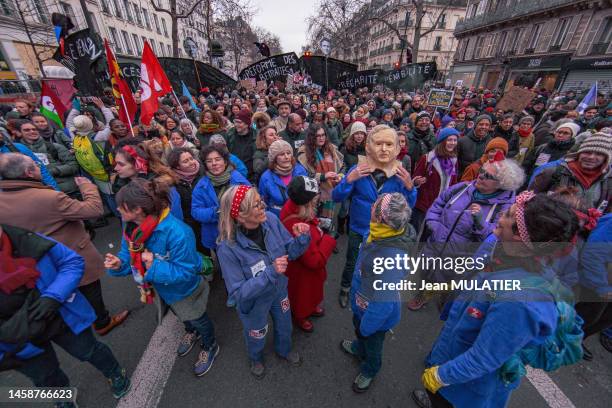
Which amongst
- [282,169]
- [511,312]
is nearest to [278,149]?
[282,169]

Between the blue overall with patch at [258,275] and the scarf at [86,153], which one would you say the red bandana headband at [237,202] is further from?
the scarf at [86,153]

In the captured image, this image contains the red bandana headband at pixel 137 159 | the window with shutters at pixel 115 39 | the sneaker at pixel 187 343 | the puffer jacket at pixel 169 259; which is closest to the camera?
the puffer jacket at pixel 169 259

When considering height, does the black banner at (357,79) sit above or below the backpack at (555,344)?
above

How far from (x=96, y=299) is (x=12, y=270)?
139 cm

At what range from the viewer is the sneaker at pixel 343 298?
11.0 ft

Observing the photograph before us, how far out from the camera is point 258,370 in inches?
99.8

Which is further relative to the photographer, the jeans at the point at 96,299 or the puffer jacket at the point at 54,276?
the jeans at the point at 96,299

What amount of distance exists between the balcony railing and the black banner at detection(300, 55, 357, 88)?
25.6 meters

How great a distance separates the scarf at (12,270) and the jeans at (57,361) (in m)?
0.61

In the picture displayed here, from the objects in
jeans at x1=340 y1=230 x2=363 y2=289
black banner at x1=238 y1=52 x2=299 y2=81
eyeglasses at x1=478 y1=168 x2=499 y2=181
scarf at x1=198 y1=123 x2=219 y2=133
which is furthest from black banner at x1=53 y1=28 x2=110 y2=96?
eyeglasses at x1=478 y1=168 x2=499 y2=181

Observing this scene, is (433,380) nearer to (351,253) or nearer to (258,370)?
(258,370)

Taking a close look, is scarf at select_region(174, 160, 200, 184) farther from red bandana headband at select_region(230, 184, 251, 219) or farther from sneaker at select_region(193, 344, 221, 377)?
sneaker at select_region(193, 344, 221, 377)

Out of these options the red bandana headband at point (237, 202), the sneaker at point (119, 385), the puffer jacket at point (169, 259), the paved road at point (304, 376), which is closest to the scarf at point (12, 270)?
the puffer jacket at point (169, 259)

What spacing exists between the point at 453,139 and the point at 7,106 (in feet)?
45.0
